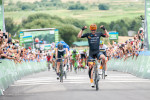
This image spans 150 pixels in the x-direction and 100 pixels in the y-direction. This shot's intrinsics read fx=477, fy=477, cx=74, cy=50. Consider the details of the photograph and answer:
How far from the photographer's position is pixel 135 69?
78.5 ft

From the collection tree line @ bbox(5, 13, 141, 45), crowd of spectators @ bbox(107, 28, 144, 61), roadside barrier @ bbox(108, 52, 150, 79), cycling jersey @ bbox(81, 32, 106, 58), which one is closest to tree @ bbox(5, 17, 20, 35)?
tree line @ bbox(5, 13, 141, 45)

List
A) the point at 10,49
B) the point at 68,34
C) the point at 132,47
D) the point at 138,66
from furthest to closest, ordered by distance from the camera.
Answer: the point at 68,34
the point at 132,47
the point at 10,49
the point at 138,66

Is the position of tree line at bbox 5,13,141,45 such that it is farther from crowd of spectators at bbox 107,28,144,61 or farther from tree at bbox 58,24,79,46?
crowd of spectators at bbox 107,28,144,61

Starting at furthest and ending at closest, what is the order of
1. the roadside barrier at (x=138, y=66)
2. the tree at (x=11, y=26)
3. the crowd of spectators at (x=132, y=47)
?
the tree at (x=11, y=26) → the crowd of spectators at (x=132, y=47) → the roadside barrier at (x=138, y=66)

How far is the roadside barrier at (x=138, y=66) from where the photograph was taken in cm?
2066

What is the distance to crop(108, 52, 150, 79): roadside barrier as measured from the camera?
20.7 meters

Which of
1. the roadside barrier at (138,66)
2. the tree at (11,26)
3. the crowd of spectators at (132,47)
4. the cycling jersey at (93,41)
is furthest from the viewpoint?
the tree at (11,26)

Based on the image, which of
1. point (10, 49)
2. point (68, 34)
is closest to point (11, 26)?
point (68, 34)

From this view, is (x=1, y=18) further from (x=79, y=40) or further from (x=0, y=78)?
(x=79, y=40)

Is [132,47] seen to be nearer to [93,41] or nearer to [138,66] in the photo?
[138,66]

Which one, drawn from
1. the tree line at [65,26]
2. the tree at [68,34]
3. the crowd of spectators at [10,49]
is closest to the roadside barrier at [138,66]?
the crowd of spectators at [10,49]

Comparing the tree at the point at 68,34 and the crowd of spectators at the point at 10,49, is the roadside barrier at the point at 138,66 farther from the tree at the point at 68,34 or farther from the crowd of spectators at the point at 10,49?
the tree at the point at 68,34

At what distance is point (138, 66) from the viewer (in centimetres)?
2292

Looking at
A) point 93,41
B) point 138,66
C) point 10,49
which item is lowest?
point 138,66
